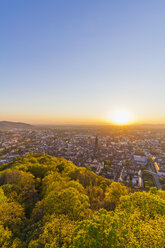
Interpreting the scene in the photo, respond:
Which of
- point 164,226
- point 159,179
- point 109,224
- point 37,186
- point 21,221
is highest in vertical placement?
point 109,224

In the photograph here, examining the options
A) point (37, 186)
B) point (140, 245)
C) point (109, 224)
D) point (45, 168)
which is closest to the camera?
point (140, 245)

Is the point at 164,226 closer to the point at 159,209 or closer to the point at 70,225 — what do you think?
the point at 159,209

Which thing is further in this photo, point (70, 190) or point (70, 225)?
point (70, 190)

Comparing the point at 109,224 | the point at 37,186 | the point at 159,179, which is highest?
the point at 109,224

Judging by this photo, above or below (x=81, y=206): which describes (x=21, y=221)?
below

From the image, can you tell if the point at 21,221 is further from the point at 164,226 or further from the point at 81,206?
the point at 164,226

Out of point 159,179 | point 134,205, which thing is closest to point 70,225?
point 134,205

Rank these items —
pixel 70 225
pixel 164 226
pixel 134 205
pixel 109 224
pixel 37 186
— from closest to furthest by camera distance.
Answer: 1. pixel 109 224
2. pixel 164 226
3. pixel 70 225
4. pixel 134 205
5. pixel 37 186

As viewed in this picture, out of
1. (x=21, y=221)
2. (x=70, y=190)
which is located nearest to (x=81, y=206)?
(x=70, y=190)

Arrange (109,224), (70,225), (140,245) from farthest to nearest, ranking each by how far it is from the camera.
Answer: (70,225) → (109,224) → (140,245)
